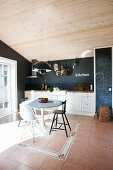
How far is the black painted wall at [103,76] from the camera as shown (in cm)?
385

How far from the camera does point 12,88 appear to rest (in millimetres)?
4672

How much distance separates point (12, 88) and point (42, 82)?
153cm

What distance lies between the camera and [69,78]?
5.07m

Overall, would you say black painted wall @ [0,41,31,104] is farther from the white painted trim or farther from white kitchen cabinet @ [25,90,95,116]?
white kitchen cabinet @ [25,90,95,116]

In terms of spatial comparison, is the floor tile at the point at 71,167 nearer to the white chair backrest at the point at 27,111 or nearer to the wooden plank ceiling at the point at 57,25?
the white chair backrest at the point at 27,111

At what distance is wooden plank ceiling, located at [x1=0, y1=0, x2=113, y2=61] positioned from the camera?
2430 millimetres

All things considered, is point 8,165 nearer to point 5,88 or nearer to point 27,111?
point 27,111

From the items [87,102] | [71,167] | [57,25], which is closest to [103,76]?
[87,102]

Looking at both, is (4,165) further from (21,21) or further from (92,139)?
(21,21)

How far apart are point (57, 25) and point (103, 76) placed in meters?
2.35

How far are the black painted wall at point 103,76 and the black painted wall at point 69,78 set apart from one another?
67 centimetres

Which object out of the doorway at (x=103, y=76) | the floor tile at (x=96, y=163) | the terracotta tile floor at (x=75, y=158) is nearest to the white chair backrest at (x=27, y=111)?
the terracotta tile floor at (x=75, y=158)

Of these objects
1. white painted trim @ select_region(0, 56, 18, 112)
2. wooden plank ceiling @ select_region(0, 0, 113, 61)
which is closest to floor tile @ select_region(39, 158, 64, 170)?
wooden plank ceiling @ select_region(0, 0, 113, 61)

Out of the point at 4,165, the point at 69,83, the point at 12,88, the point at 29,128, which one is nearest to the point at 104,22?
the point at 69,83
